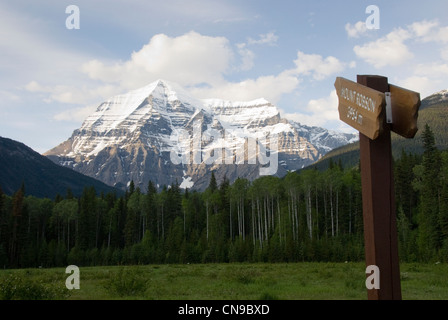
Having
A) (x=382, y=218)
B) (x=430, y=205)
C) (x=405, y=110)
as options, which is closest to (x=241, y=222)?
(x=430, y=205)

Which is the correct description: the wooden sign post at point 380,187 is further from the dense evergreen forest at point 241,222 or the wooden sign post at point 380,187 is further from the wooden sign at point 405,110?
the dense evergreen forest at point 241,222

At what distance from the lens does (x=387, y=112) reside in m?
5.27

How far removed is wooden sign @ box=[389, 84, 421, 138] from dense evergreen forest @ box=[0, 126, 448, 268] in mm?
42809

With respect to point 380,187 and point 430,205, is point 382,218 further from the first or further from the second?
point 430,205

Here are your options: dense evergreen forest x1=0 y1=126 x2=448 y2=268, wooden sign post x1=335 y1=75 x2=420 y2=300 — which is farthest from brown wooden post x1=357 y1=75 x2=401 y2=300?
dense evergreen forest x1=0 y1=126 x2=448 y2=268

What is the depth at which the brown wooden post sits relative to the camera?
527 centimetres

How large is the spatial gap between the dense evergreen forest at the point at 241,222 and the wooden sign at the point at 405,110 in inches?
1685

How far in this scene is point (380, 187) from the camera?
17.6 ft

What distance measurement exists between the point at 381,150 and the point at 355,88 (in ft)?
3.29

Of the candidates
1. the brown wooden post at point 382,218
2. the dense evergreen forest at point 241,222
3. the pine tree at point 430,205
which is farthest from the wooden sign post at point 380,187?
the pine tree at point 430,205

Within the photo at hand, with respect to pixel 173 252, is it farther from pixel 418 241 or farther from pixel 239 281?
pixel 239 281

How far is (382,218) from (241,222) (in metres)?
75.7

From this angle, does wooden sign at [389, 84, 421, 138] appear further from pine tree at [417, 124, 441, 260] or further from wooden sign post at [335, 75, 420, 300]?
pine tree at [417, 124, 441, 260]
